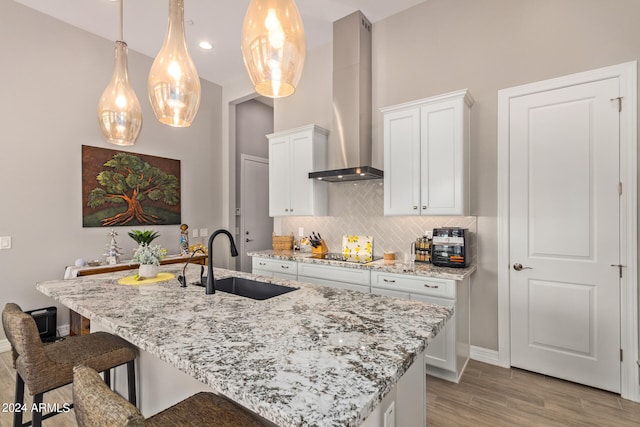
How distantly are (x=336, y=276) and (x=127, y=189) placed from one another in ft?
9.78

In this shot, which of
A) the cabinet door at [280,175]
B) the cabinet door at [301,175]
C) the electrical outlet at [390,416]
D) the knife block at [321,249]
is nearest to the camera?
the electrical outlet at [390,416]

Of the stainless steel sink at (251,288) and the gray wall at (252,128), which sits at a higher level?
the gray wall at (252,128)

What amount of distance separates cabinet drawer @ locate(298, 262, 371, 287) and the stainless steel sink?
1.20 meters

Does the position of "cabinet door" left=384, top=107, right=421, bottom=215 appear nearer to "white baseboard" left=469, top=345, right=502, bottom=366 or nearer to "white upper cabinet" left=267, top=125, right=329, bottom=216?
"white upper cabinet" left=267, top=125, right=329, bottom=216

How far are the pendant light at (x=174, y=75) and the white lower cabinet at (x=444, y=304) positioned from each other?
213cm

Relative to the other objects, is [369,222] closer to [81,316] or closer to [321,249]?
[321,249]

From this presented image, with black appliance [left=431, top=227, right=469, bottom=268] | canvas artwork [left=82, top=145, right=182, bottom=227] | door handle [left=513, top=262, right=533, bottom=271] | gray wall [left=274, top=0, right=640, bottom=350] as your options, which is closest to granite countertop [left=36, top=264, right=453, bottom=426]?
black appliance [left=431, top=227, right=469, bottom=268]

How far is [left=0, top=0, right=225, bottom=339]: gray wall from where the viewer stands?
317 centimetres

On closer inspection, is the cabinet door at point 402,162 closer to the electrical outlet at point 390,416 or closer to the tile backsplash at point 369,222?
the tile backsplash at point 369,222

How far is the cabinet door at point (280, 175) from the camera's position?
3.94 meters

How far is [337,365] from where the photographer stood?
921 millimetres

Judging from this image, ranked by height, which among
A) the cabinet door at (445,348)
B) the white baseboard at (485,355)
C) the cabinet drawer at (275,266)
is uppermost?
the cabinet drawer at (275,266)

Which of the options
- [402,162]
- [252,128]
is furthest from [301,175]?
[252,128]

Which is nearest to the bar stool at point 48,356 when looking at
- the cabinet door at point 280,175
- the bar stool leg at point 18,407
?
the bar stool leg at point 18,407
